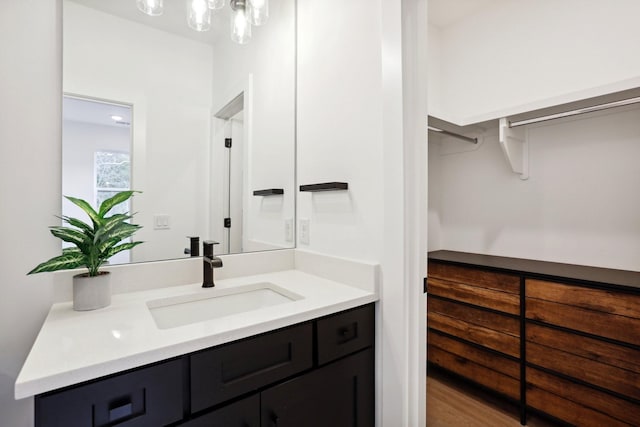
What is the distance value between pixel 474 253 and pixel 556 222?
22.3 inches

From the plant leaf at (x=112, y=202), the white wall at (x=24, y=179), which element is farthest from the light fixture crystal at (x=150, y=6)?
the plant leaf at (x=112, y=202)

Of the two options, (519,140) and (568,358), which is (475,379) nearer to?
(568,358)

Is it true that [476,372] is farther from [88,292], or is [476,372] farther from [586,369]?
[88,292]

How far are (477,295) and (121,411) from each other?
5.93 feet

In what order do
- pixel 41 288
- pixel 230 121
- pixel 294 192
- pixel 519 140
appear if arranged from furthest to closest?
pixel 519 140
pixel 294 192
pixel 230 121
pixel 41 288

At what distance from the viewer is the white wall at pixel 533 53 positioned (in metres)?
1.67

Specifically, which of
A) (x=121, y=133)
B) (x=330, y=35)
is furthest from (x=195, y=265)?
(x=330, y=35)

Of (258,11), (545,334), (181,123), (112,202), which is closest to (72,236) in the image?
(112,202)

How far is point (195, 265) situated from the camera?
134cm

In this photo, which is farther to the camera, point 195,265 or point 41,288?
point 195,265

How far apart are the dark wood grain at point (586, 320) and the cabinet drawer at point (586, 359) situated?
0.05 meters

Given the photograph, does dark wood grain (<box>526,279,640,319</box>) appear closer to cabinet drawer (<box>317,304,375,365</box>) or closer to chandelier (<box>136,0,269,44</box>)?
cabinet drawer (<box>317,304,375,365</box>)

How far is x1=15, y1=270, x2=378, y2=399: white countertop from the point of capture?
637 mm

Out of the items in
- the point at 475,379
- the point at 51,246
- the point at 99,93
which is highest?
the point at 99,93
